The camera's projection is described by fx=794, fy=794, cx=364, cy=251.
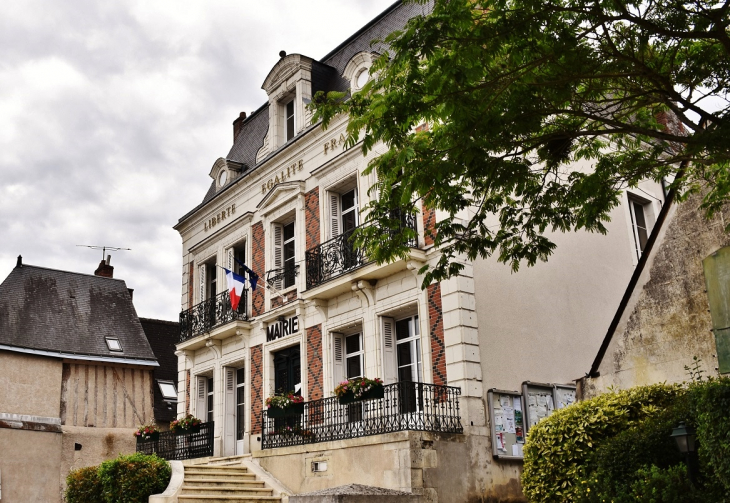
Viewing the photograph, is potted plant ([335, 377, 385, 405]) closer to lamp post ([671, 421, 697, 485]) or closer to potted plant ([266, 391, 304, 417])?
potted plant ([266, 391, 304, 417])

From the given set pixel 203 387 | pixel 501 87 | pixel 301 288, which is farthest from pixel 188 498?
A: pixel 501 87

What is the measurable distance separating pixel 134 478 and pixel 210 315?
5.05m

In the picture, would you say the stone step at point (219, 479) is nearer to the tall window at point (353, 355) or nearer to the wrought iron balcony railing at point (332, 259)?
the tall window at point (353, 355)

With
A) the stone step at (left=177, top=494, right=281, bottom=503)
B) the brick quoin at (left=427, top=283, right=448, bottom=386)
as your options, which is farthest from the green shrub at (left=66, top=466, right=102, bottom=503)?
the brick quoin at (left=427, top=283, right=448, bottom=386)

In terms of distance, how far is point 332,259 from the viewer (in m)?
14.7

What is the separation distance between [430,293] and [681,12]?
6927 millimetres

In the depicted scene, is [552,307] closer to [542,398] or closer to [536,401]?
[542,398]

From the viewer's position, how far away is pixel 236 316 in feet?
55.9

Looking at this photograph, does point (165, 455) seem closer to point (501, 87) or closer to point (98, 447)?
point (98, 447)

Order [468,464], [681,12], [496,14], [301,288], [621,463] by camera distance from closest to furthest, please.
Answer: [496,14] < [681,12] < [621,463] < [468,464] < [301,288]

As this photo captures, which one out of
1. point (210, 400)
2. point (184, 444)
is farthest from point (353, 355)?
point (210, 400)

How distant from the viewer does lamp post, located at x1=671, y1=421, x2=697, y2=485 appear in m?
7.37

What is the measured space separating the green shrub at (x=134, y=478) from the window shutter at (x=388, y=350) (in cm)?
441

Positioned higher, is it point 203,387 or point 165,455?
point 203,387
